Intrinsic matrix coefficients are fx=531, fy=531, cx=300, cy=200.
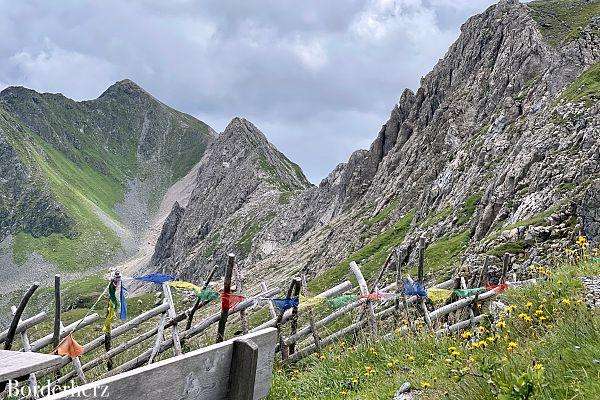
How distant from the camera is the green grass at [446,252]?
2823 centimetres

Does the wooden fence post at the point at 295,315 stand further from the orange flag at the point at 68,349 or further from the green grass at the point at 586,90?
the green grass at the point at 586,90

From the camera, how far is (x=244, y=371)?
11.6 feet

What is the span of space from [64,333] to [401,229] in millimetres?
42063

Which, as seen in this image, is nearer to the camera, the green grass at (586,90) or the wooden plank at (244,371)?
the wooden plank at (244,371)

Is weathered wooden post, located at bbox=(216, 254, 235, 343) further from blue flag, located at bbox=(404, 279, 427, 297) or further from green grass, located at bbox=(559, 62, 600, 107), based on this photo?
green grass, located at bbox=(559, 62, 600, 107)

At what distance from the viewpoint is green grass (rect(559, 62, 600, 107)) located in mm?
31438

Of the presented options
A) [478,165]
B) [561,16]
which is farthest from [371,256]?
[561,16]

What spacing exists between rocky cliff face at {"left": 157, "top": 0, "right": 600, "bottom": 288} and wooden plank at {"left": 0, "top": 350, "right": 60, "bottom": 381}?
17369 millimetres

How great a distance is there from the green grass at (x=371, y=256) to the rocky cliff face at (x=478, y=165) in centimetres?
22

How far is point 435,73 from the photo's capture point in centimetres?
7725

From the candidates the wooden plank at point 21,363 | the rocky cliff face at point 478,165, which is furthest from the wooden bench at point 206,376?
the rocky cliff face at point 478,165

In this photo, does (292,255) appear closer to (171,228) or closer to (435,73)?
(435,73)

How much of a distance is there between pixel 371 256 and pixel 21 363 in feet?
143

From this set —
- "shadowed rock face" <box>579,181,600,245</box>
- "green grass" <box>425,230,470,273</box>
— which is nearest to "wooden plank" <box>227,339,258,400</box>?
"shadowed rock face" <box>579,181,600,245</box>
